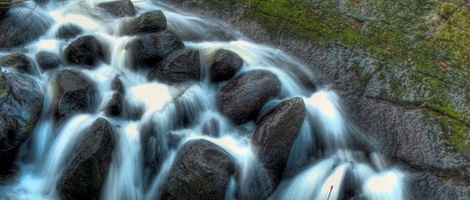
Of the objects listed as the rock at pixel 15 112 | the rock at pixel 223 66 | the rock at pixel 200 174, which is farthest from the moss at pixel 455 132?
the rock at pixel 15 112

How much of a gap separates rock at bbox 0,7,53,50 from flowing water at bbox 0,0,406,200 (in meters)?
0.17

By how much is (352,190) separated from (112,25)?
498cm

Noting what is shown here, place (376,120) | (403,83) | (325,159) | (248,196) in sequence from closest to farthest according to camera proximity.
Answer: (248,196) → (325,159) → (376,120) → (403,83)

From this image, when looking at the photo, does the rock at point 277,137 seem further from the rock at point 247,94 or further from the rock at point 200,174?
the rock at point 200,174

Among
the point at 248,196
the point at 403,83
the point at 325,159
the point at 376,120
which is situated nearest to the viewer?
the point at 248,196

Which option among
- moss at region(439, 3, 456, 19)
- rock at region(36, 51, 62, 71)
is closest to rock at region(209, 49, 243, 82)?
rock at region(36, 51, 62, 71)

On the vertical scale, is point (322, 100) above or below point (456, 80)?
below

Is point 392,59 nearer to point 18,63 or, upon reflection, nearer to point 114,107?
point 114,107

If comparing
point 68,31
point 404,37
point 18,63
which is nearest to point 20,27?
point 68,31

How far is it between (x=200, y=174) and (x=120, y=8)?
4.21 metres

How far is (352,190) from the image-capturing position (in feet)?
17.4

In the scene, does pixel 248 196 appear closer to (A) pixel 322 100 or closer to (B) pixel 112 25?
(A) pixel 322 100

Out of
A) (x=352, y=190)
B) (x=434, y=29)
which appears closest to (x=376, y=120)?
(x=352, y=190)

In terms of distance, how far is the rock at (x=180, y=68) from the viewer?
6000 millimetres
